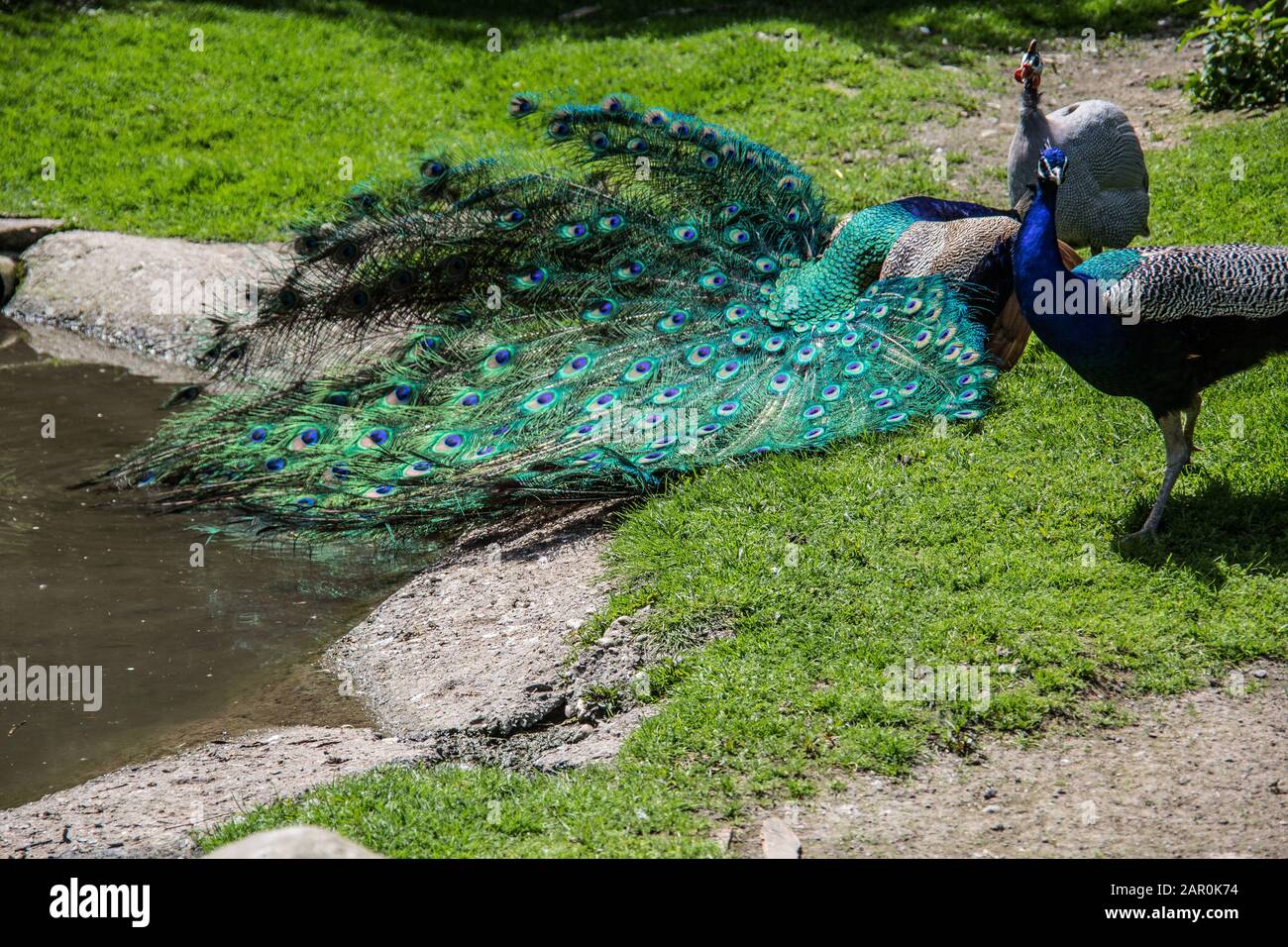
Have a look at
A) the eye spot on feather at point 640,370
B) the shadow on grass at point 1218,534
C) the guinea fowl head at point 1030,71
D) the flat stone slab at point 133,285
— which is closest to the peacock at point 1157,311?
the shadow on grass at point 1218,534

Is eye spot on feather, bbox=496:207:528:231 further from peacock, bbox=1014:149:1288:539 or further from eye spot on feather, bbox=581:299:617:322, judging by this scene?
peacock, bbox=1014:149:1288:539

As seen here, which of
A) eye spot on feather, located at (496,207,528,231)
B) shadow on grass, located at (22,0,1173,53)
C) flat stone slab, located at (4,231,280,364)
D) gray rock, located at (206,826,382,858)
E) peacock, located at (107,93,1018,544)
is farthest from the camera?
shadow on grass, located at (22,0,1173,53)

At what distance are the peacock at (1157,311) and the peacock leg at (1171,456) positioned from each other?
2 centimetres

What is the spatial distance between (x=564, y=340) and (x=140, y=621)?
2.69 metres

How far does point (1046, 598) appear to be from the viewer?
5.16 m

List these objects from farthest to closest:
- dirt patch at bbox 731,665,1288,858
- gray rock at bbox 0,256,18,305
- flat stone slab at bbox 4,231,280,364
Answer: gray rock at bbox 0,256,18,305
flat stone slab at bbox 4,231,280,364
dirt patch at bbox 731,665,1288,858

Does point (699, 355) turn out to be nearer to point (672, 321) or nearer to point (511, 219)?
point (672, 321)

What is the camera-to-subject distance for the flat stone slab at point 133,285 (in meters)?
9.62

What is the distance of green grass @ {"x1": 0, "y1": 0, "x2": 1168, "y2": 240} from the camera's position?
1115 centimetres

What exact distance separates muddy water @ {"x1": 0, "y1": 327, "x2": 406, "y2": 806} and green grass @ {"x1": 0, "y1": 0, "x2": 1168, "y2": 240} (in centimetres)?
438

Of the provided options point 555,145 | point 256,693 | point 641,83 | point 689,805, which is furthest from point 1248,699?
point 641,83

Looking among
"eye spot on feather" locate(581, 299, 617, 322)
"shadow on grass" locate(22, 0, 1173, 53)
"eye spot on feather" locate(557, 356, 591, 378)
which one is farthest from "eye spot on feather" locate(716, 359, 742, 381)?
"shadow on grass" locate(22, 0, 1173, 53)

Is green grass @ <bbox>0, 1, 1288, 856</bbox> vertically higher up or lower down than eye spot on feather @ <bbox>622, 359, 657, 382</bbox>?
lower down
